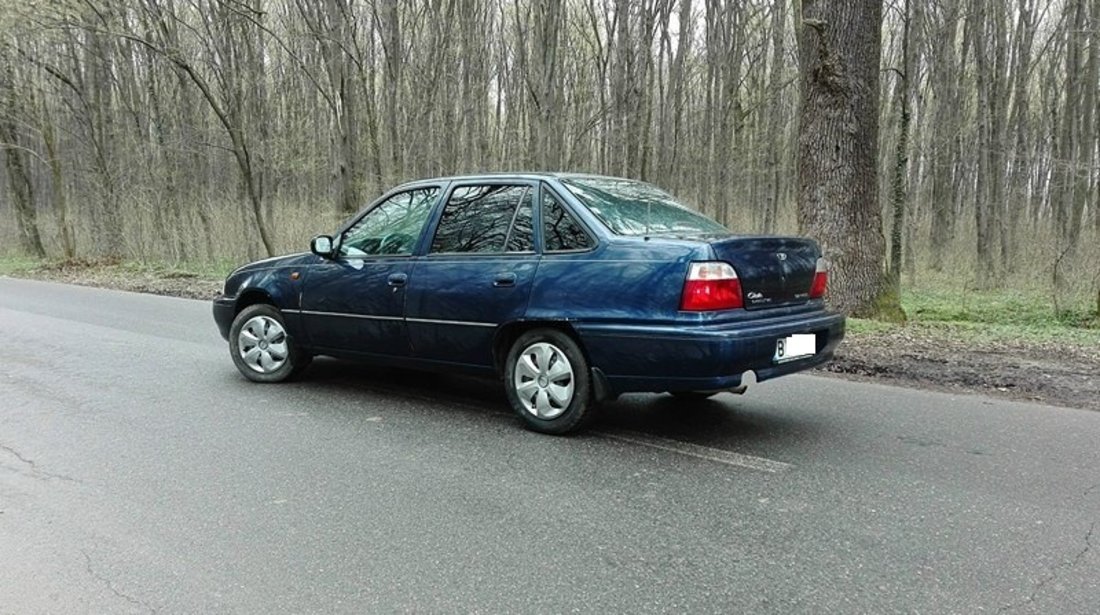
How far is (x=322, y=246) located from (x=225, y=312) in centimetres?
143

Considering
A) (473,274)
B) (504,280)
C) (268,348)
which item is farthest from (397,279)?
(268,348)

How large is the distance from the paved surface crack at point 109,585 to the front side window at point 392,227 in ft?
9.79

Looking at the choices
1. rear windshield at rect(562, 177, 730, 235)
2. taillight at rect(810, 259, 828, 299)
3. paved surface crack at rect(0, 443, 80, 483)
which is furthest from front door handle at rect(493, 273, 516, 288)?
paved surface crack at rect(0, 443, 80, 483)

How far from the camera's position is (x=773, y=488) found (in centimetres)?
400

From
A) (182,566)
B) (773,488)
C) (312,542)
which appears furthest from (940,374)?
(182,566)

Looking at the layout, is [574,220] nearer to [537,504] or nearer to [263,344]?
[537,504]

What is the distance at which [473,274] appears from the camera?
521 cm

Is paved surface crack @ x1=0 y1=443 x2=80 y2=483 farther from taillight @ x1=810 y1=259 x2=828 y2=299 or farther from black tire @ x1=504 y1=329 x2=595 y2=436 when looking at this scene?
taillight @ x1=810 y1=259 x2=828 y2=299

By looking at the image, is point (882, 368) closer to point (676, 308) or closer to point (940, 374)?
point (940, 374)

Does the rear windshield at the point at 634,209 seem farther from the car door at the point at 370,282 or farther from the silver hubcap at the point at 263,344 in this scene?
the silver hubcap at the point at 263,344

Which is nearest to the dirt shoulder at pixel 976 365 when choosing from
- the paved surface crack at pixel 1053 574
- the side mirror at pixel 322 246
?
the paved surface crack at pixel 1053 574

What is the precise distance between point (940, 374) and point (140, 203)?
73.5ft

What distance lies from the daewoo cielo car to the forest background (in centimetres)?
1310

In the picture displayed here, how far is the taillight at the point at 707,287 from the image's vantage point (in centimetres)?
434
